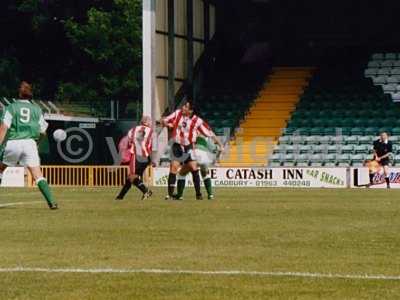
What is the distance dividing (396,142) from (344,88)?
197 inches

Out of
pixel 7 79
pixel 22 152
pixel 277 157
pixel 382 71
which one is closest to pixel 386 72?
pixel 382 71

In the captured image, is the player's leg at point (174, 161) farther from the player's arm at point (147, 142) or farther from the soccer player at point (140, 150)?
the player's arm at point (147, 142)

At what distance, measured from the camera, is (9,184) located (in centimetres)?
3997

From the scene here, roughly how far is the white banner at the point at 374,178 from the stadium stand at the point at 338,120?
3.26m

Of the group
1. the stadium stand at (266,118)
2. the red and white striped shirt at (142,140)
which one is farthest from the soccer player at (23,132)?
the stadium stand at (266,118)

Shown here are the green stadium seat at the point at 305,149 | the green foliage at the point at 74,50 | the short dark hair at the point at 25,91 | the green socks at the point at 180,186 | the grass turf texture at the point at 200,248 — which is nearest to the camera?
the grass turf texture at the point at 200,248

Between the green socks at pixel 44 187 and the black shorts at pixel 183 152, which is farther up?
the black shorts at pixel 183 152

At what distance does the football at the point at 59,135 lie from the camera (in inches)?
1725

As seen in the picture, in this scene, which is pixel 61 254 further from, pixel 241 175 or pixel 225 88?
pixel 225 88

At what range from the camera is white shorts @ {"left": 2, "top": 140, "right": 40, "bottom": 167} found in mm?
19297

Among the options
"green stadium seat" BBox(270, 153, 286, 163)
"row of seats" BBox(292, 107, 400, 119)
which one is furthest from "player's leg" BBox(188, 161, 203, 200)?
"row of seats" BBox(292, 107, 400, 119)

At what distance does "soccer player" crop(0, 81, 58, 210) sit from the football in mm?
24326

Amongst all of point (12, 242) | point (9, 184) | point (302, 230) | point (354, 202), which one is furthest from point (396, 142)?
point (12, 242)

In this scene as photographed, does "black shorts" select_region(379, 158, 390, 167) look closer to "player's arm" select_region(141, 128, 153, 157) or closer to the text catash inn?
the text catash inn
